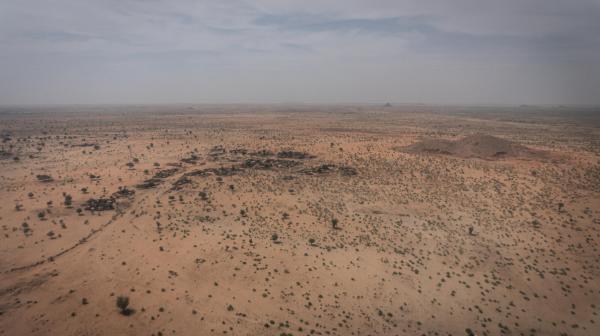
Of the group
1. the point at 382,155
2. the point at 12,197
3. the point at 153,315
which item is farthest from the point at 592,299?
the point at 12,197

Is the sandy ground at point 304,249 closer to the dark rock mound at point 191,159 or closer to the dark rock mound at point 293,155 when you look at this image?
the dark rock mound at point 191,159

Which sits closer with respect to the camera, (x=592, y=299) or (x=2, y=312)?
(x=2, y=312)

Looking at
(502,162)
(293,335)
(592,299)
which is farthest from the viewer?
(502,162)

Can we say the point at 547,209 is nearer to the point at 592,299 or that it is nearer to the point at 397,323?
the point at 592,299

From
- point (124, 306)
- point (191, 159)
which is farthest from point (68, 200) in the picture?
point (124, 306)

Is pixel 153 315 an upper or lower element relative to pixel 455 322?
upper

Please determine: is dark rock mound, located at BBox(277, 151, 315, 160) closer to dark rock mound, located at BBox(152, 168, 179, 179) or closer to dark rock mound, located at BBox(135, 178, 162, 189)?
dark rock mound, located at BBox(152, 168, 179, 179)

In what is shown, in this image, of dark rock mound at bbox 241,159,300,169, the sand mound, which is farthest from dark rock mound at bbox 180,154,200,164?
the sand mound

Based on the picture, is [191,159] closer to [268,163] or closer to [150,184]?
[150,184]

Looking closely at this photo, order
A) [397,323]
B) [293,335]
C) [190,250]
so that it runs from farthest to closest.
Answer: [190,250]
[397,323]
[293,335]
